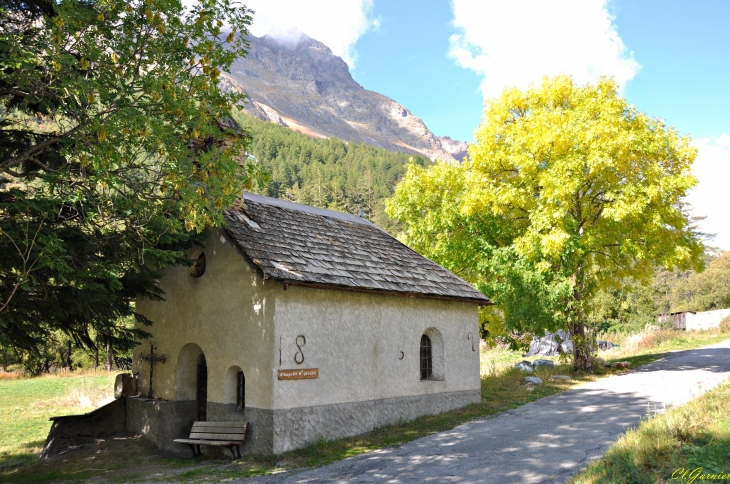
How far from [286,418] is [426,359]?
5275 millimetres

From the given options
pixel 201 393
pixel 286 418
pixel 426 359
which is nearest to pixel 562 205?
pixel 426 359

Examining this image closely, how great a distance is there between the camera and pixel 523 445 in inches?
400

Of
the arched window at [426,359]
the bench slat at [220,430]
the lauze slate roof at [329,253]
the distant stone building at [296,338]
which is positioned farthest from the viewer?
the arched window at [426,359]

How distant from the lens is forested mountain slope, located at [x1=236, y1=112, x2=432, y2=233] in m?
77.6

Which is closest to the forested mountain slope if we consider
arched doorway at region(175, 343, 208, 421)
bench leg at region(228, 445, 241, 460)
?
arched doorway at region(175, 343, 208, 421)

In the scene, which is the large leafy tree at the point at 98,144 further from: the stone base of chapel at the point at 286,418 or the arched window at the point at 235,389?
the stone base of chapel at the point at 286,418

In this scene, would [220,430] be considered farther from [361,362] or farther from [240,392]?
[361,362]

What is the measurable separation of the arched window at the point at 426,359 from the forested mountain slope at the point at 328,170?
42.8m

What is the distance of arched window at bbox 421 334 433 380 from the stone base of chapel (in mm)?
626

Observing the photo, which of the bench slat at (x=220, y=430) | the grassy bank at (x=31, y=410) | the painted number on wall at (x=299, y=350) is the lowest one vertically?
the grassy bank at (x=31, y=410)

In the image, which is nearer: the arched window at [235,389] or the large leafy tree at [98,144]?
the large leafy tree at [98,144]

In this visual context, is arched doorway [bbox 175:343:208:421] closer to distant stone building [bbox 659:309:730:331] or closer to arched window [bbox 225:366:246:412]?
arched window [bbox 225:366:246:412]

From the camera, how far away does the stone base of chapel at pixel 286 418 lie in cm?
1071

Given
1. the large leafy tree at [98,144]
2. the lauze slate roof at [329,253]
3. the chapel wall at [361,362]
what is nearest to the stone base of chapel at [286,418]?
the chapel wall at [361,362]
